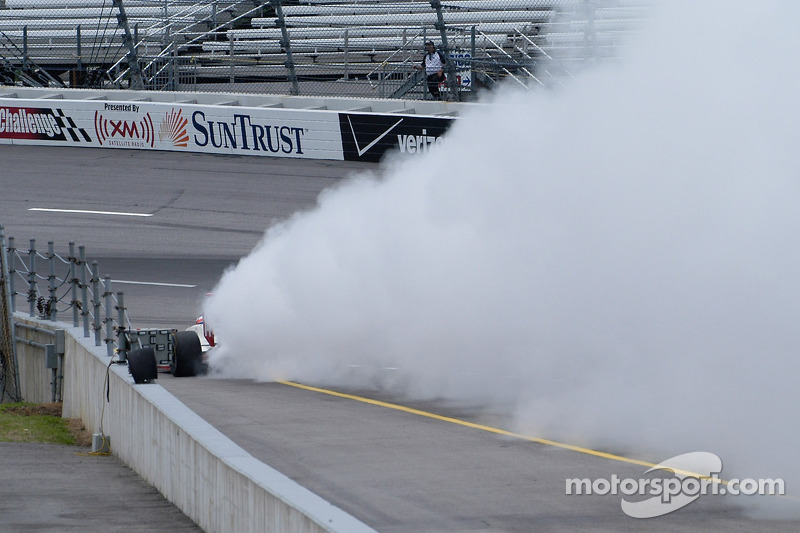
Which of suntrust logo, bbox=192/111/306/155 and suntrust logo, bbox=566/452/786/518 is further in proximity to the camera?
suntrust logo, bbox=192/111/306/155

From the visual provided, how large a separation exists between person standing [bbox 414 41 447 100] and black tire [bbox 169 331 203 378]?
15612mm

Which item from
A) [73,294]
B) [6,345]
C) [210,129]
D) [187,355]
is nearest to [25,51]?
[210,129]

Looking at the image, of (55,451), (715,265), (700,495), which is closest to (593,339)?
(715,265)

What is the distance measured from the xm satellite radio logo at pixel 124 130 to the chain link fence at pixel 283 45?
84.1 inches

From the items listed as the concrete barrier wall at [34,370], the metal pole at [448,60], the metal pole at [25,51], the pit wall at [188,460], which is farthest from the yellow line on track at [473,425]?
the metal pole at [25,51]

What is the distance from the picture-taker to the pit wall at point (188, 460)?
638 cm

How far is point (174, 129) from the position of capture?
29312mm

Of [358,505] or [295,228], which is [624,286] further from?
[295,228]

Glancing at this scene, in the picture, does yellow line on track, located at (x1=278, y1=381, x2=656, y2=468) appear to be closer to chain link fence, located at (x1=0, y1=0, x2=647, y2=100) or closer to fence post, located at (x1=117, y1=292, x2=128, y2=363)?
fence post, located at (x1=117, y1=292, x2=128, y2=363)

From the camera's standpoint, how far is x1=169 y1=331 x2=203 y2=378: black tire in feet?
46.2

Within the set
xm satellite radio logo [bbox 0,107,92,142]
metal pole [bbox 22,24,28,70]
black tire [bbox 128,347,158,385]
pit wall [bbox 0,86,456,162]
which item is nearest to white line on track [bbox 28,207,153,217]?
pit wall [bbox 0,86,456,162]

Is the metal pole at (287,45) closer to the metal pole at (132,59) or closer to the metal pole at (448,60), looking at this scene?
the metal pole at (132,59)

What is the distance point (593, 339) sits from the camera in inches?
424

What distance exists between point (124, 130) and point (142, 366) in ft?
67.0
